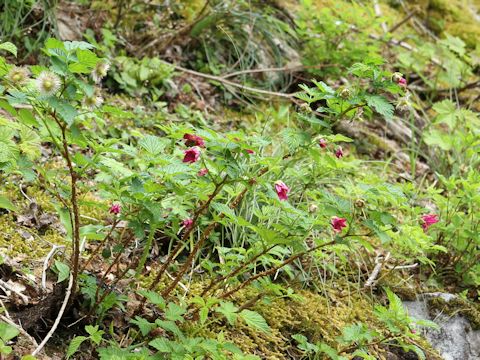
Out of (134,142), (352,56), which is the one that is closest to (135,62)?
(134,142)

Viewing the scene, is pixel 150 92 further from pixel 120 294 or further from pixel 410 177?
pixel 120 294

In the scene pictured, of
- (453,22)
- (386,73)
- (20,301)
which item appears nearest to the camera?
(386,73)

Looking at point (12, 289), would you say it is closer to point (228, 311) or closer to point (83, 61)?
point (228, 311)

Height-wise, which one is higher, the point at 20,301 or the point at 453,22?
the point at 453,22

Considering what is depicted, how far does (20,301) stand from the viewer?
155 cm

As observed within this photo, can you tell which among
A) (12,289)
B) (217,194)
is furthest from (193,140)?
(12,289)

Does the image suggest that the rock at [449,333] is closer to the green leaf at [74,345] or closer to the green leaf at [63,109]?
the green leaf at [74,345]

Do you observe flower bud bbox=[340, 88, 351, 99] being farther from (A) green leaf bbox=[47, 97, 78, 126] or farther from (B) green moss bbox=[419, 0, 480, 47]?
(B) green moss bbox=[419, 0, 480, 47]

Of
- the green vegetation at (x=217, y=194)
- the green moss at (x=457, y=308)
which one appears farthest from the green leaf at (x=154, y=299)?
the green moss at (x=457, y=308)

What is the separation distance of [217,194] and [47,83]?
60 centimetres

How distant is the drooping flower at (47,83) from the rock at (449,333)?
1.68m

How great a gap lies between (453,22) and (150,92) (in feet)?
11.5

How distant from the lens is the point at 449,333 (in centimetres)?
234

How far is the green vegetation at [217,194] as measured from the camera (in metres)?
1.45
